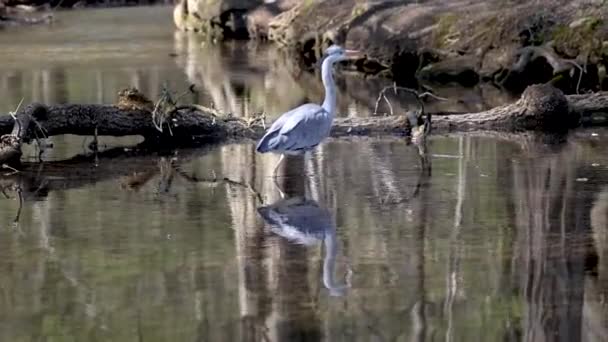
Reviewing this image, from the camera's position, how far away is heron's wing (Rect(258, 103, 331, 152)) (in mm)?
12055

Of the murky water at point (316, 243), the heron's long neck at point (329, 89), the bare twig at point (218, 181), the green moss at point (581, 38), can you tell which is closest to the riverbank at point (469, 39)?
the green moss at point (581, 38)

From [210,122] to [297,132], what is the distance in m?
3.08

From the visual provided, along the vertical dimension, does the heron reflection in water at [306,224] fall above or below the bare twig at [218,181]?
below

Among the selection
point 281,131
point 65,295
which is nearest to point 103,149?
point 281,131

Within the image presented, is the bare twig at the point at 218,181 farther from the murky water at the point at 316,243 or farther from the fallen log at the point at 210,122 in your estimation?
the fallen log at the point at 210,122

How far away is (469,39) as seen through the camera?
883 inches

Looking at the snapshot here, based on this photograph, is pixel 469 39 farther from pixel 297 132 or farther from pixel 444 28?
pixel 297 132

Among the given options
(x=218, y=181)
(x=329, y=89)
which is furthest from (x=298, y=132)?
(x=218, y=181)

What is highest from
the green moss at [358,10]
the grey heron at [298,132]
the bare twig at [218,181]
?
the green moss at [358,10]

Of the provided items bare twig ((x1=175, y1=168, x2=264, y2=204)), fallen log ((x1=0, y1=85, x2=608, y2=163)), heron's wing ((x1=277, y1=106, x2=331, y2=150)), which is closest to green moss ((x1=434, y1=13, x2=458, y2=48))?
fallen log ((x1=0, y1=85, x2=608, y2=163))

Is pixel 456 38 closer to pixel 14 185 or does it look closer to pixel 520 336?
pixel 14 185

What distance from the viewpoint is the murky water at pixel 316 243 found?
7402 millimetres

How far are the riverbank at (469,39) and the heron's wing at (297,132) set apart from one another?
7.31 m

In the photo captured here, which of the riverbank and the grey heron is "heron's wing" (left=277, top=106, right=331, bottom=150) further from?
the riverbank
